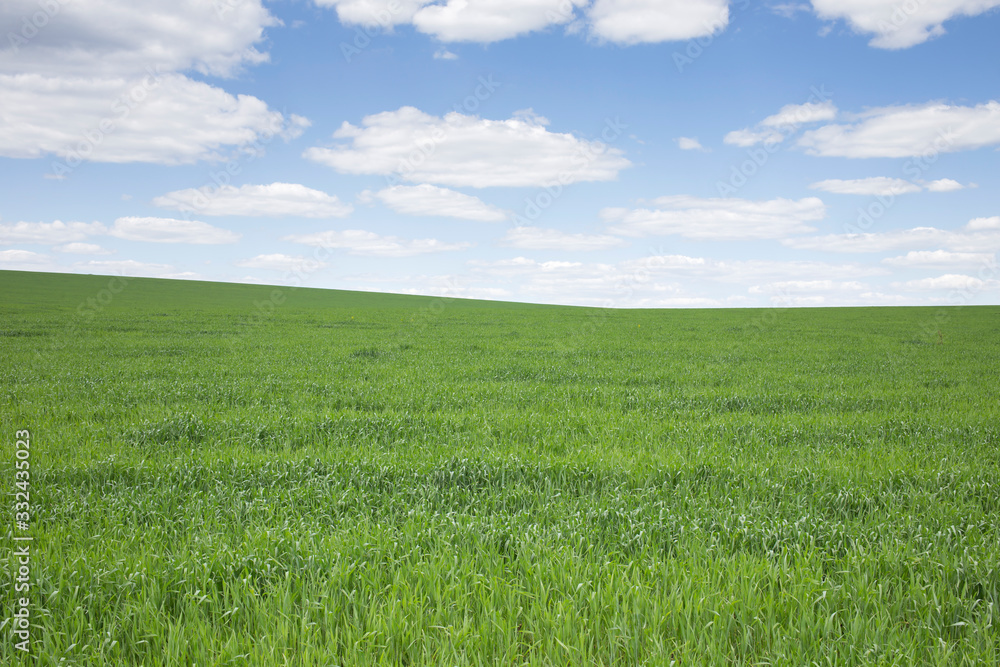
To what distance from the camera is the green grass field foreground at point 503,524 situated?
138 inches

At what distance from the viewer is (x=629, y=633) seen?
353 cm

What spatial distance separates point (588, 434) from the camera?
27.6 feet

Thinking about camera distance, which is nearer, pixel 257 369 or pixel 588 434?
pixel 588 434

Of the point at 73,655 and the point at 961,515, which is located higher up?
the point at 961,515

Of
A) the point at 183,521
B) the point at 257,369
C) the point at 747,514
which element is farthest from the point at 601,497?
the point at 257,369

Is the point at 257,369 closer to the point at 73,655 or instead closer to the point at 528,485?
the point at 528,485

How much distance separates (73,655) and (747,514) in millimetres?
5586

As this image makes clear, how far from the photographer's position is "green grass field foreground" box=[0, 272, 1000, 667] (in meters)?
3.51

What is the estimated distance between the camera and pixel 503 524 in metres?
5.01

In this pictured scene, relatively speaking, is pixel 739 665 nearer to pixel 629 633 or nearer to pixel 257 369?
pixel 629 633

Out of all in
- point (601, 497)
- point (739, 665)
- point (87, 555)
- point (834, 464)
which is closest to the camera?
point (739, 665)

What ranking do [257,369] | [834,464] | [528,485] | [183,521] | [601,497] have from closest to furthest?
[183,521] → [601,497] → [528,485] → [834,464] → [257,369]

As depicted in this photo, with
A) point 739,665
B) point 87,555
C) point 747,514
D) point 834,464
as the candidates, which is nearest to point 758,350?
point 834,464

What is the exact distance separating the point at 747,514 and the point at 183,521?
5.58 metres
